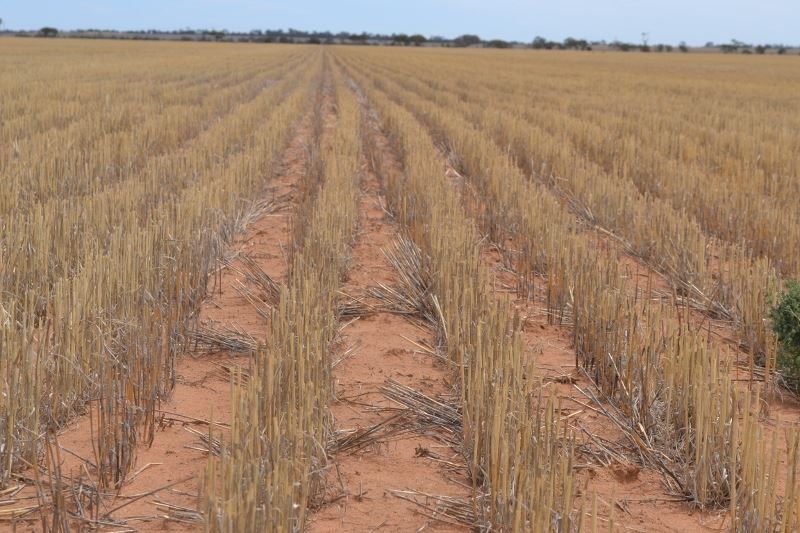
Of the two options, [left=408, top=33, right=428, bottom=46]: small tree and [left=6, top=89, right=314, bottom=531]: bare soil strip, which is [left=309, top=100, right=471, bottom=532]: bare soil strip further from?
[left=408, top=33, right=428, bottom=46]: small tree

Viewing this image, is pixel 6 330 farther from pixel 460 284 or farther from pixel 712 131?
pixel 712 131

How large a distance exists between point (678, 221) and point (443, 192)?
1.87 metres

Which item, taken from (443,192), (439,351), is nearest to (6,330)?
(439,351)

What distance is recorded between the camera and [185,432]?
10.7 ft

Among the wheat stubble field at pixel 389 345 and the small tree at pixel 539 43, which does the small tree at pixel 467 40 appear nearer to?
the small tree at pixel 539 43

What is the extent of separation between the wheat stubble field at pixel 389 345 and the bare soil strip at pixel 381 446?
13 millimetres

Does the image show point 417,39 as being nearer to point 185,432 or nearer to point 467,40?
point 467,40

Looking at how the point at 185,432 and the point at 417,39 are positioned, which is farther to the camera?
the point at 417,39

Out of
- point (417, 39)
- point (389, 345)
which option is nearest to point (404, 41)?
point (417, 39)

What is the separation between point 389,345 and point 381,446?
46.8 inches

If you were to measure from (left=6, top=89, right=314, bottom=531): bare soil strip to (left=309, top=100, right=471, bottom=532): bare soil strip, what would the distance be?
1.46ft

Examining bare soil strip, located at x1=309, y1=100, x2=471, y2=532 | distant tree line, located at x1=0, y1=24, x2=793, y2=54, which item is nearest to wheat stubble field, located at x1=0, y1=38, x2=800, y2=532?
bare soil strip, located at x1=309, y1=100, x2=471, y2=532

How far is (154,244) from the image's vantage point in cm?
478

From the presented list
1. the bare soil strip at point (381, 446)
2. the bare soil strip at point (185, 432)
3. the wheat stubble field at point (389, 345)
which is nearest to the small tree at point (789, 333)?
the wheat stubble field at point (389, 345)
